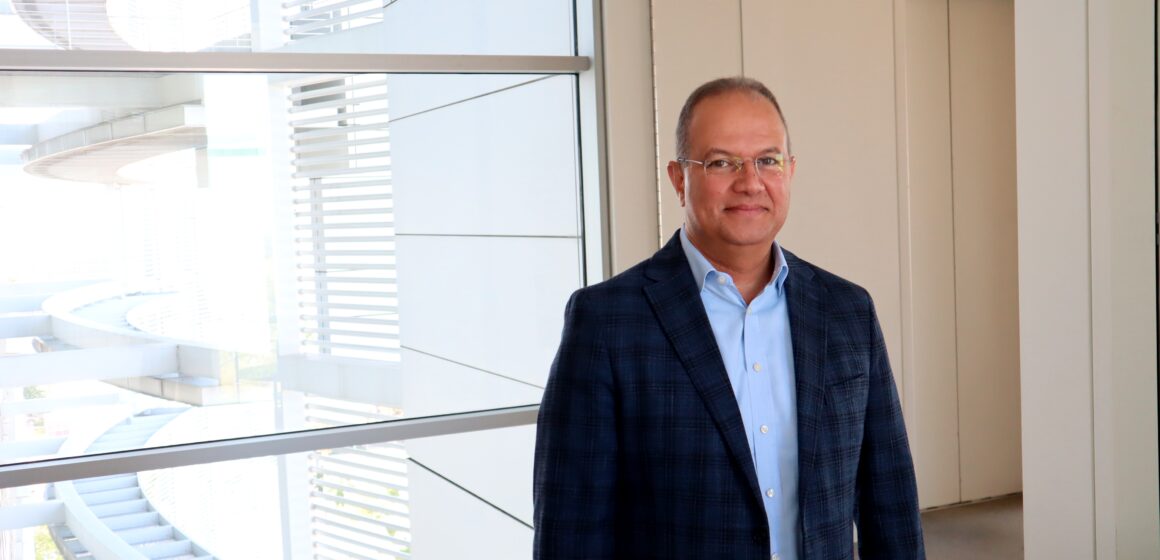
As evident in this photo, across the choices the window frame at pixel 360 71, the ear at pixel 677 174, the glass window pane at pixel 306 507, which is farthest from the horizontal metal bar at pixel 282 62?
the ear at pixel 677 174

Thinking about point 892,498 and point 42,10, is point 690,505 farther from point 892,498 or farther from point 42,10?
point 42,10

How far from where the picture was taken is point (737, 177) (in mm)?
1811

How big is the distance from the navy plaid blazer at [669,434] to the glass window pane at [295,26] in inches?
116

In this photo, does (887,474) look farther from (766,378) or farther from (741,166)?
(741,166)

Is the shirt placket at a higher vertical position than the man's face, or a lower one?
lower

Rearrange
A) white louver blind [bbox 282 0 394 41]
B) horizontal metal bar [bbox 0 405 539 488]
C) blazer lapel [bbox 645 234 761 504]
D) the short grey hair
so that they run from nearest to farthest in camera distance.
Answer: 1. blazer lapel [bbox 645 234 761 504]
2. the short grey hair
3. horizontal metal bar [bbox 0 405 539 488]
4. white louver blind [bbox 282 0 394 41]

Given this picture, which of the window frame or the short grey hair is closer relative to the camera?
the short grey hair

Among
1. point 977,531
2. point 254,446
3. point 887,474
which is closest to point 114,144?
point 254,446

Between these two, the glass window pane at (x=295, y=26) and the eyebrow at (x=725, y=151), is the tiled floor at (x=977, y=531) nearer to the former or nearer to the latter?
the glass window pane at (x=295, y=26)

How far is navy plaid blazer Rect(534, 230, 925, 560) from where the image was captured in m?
1.74

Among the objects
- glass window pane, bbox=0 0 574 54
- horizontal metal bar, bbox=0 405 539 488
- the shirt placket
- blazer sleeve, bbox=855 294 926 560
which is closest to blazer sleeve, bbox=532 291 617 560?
the shirt placket

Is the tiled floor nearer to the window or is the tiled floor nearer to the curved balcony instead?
the window

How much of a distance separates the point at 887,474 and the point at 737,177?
Result: 1.93ft

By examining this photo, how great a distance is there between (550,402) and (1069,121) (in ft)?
7.23
